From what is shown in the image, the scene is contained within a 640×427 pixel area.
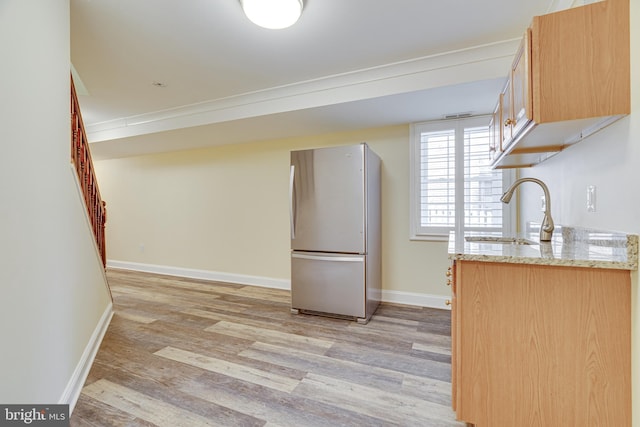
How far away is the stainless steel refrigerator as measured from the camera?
9.81 feet

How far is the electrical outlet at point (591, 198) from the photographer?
1466 millimetres

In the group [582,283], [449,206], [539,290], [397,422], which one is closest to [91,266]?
[397,422]

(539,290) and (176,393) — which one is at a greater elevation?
(539,290)

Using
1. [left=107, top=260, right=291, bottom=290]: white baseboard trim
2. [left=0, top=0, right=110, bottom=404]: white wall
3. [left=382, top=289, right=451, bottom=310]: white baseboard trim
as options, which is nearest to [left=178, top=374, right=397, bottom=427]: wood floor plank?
[left=0, top=0, right=110, bottom=404]: white wall

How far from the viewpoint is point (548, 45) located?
4.18 ft

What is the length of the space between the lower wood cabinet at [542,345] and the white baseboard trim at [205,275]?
3.08 m

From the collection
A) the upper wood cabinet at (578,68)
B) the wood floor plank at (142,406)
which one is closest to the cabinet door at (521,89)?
the upper wood cabinet at (578,68)

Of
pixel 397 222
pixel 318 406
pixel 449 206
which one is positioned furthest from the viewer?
pixel 397 222

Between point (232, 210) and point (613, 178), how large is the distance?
13.7 ft

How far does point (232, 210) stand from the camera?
458cm

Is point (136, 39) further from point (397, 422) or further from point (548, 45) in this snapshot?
point (397, 422)

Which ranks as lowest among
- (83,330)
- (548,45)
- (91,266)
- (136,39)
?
(83,330)

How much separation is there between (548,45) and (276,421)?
→ 85.5 inches

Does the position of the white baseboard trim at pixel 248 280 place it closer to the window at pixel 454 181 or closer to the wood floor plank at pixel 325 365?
the window at pixel 454 181
